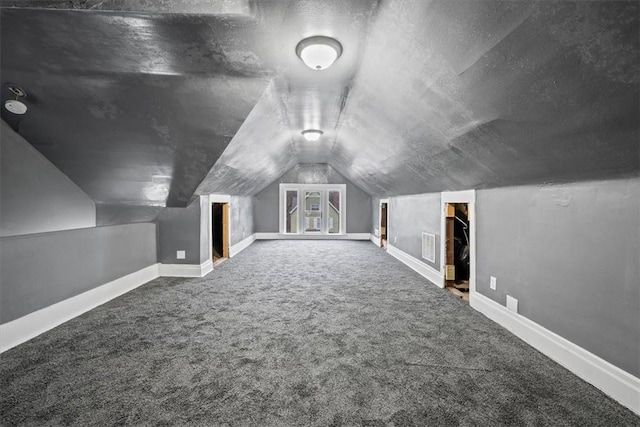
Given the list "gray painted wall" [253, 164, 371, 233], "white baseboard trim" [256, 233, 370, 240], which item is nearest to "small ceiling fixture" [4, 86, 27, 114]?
"gray painted wall" [253, 164, 371, 233]

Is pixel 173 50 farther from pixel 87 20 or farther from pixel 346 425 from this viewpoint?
pixel 346 425

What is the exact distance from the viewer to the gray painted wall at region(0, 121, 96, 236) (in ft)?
10.7

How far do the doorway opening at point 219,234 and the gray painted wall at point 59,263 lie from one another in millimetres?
1836

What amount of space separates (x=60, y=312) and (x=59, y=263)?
476 mm

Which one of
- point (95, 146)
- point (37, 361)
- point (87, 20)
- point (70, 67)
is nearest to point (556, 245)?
point (87, 20)

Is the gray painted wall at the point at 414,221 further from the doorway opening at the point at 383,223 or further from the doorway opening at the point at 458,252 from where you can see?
the doorway opening at the point at 383,223

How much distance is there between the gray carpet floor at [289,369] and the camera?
160 centimetres

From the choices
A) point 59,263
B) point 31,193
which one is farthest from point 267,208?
point 59,263

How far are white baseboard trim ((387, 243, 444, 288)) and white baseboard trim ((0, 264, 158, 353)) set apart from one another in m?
4.27

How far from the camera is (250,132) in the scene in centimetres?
352

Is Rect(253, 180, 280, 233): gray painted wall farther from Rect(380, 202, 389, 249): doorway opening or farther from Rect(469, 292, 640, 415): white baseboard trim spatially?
Rect(469, 292, 640, 415): white baseboard trim

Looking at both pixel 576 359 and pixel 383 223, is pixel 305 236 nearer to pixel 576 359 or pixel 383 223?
pixel 383 223

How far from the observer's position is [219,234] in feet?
22.1

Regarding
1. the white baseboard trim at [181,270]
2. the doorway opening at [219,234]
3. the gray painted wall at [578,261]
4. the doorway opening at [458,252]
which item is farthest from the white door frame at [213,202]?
the gray painted wall at [578,261]
